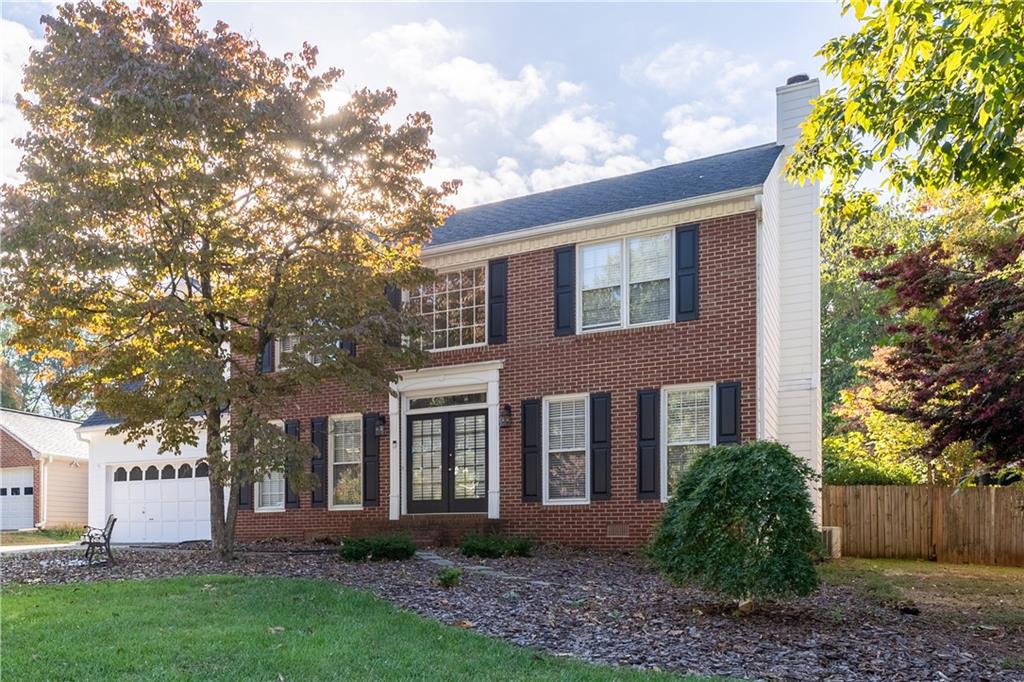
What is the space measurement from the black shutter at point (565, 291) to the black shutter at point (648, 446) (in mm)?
1702

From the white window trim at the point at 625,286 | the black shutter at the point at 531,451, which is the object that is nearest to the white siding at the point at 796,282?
the white window trim at the point at 625,286

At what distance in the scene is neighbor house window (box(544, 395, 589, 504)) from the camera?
14820mm

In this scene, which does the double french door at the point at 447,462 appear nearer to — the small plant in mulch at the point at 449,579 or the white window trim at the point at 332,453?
the white window trim at the point at 332,453

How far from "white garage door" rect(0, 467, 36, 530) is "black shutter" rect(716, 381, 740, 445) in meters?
22.9

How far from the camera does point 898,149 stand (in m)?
7.54

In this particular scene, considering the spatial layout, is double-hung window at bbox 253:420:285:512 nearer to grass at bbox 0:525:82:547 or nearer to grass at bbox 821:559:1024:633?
grass at bbox 0:525:82:547

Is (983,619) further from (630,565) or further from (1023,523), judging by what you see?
(1023,523)

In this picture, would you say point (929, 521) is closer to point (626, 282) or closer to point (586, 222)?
point (626, 282)

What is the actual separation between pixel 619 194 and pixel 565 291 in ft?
6.77

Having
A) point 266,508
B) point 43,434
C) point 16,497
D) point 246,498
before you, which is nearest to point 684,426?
point 266,508

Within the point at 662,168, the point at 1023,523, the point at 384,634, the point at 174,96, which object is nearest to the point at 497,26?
the point at 174,96

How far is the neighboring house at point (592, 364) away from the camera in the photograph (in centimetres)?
1391

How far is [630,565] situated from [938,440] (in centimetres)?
457

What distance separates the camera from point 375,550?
12.5 meters
